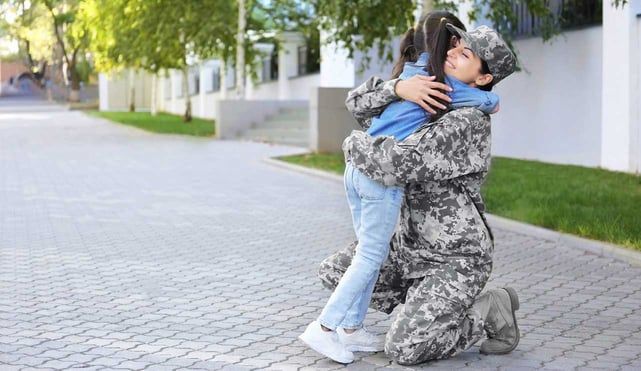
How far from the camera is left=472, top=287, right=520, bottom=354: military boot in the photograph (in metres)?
5.52

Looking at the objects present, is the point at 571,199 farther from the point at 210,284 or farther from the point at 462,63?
the point at 462,63

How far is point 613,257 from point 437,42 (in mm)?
4303

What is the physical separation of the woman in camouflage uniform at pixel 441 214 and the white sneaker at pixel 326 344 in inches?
8.4

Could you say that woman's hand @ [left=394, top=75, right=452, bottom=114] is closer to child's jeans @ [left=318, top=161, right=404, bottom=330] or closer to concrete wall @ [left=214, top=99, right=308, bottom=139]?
child's jeans @ [left=318, top=161, right=404, bottom=330]

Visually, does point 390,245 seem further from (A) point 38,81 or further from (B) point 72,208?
(A) point 38,81

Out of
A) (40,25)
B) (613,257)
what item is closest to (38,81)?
(40,25)

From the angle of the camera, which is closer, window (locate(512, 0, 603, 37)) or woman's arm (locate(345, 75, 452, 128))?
woman's arm (locate(345, 75, 452, 128))

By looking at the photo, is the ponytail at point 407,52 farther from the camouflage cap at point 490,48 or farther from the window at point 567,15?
the window at point 567,15

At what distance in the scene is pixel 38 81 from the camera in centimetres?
9912

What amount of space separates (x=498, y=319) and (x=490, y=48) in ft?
4.15

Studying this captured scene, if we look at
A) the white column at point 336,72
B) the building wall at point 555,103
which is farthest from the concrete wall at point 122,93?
the building wall at point 555,103

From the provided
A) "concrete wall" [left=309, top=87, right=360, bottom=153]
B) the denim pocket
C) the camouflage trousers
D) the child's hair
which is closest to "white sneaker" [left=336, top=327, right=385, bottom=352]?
the camouflage trousers

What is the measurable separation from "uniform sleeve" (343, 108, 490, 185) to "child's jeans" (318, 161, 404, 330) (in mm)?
75

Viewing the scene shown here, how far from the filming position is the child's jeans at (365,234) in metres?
5.27
